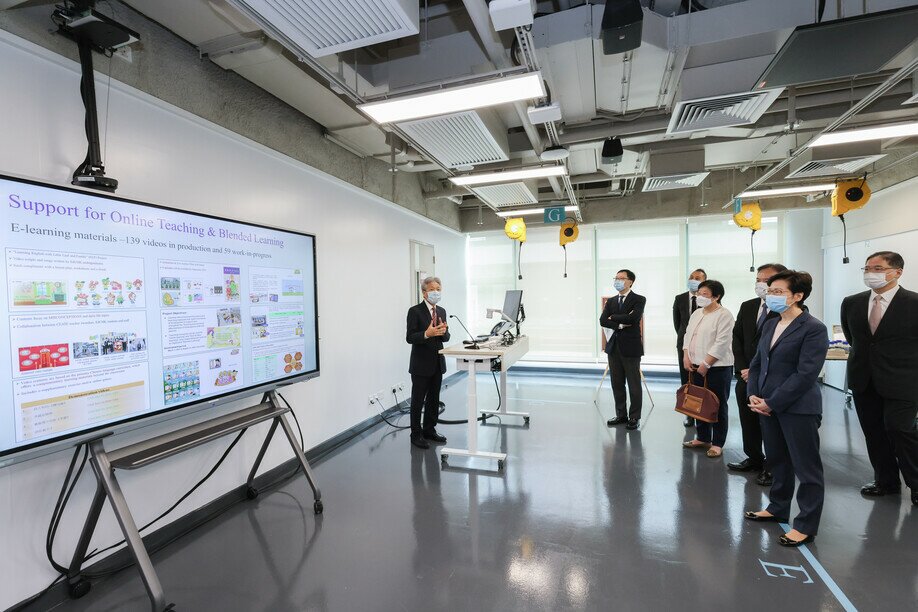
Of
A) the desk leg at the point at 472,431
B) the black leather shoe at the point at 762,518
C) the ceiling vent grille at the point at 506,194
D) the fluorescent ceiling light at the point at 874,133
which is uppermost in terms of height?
the ceiling vent grille at the point at 506,194

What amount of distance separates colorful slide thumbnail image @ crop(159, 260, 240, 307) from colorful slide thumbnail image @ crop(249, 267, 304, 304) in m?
0.13

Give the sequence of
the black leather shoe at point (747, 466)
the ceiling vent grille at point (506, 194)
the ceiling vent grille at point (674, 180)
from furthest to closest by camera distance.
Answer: the ceiling vent grille at point (506, 194)
the ceiling vent grille at point (674, 180)
the black leather shoe at point (747, 466)

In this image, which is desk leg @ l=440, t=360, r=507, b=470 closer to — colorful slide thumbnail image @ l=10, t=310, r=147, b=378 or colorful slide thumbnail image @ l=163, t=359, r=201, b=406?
colorful slide thumbnail image @ l=163, t=359, r=201, b=406

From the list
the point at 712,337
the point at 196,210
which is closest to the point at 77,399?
the point at 196,210

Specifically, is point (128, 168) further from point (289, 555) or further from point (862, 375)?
point (862, 375)

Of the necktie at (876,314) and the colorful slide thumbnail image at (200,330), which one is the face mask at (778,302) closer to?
the necktie at (876,314)

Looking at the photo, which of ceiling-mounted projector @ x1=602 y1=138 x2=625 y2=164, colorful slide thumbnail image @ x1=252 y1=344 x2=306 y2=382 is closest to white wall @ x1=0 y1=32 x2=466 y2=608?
colorful slide thumbnail image @ x1=252 y1=344 x2=306 y2=382

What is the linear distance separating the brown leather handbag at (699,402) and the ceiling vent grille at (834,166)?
2501mm

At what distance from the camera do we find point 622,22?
209cm

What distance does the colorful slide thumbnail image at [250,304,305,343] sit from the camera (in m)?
2.76

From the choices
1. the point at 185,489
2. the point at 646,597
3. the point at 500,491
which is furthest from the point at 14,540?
the point at 646,597

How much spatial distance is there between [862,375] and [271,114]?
4767 mm

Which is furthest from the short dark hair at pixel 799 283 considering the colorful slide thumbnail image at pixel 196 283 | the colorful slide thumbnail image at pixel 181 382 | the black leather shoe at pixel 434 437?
the colorful slide thumbnail image at pixel 181 382

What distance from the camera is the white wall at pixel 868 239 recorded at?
14.8 ft
